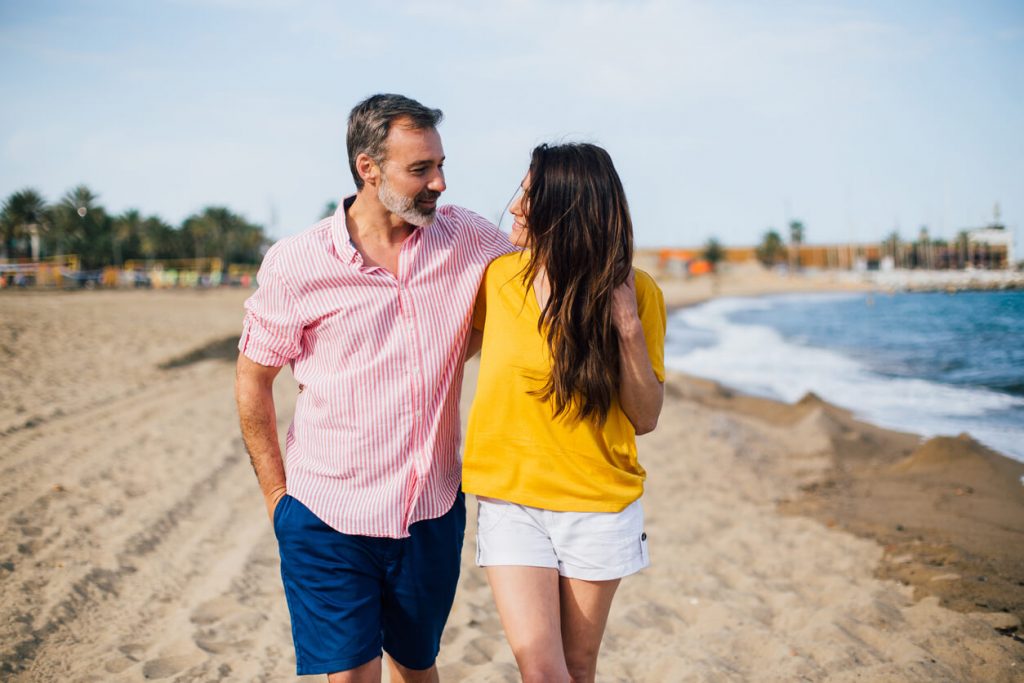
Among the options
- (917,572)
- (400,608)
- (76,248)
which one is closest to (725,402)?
(917,572)

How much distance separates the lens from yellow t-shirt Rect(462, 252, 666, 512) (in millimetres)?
2355

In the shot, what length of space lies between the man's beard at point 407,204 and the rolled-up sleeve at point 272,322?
0.41m

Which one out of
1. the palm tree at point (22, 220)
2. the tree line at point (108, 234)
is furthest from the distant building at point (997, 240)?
the palm tree at point (22, 220)

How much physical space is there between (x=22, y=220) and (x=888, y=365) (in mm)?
55046

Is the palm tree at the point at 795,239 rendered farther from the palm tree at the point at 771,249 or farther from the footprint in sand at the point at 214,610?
the footprint in sand at the point at 214,610

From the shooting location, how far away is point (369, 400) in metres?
2.45

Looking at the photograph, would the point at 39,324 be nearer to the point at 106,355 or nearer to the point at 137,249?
the point at 106,355

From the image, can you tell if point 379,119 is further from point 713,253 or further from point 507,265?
point 713,253

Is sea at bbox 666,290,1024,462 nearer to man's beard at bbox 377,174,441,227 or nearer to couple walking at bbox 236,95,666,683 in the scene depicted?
couple walking at bbox 236,95,666,683

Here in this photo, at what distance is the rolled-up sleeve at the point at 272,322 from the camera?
249 cm

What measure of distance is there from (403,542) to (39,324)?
1484cm

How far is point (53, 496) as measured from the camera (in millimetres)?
6168

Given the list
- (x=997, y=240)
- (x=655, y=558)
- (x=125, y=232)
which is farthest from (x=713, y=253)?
(x=655, y=558)

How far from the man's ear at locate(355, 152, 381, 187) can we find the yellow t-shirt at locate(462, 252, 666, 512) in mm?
624
